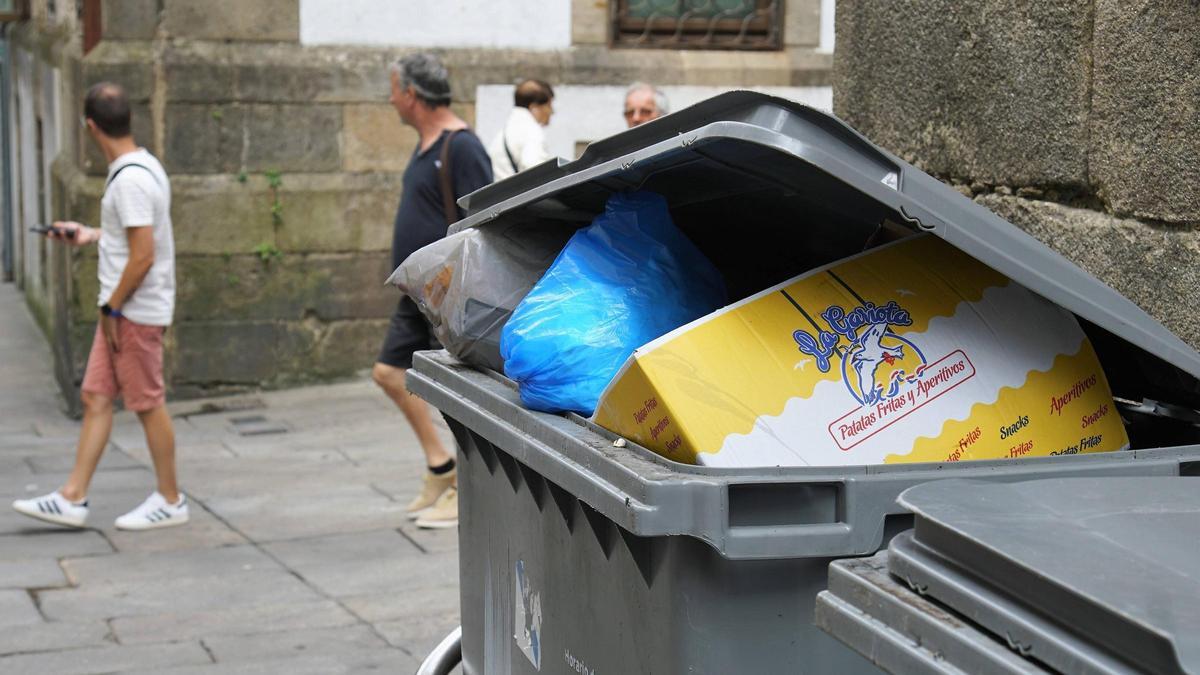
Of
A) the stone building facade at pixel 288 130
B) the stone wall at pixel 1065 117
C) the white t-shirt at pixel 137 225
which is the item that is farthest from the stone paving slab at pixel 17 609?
the stone building facade at pixel 288 130

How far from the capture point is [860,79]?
5172mm

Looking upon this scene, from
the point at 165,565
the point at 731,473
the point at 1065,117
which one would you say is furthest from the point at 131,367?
the point at 731,473

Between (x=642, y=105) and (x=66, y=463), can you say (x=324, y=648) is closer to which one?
(x=66, y=463)

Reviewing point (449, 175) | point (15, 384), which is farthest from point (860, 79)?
point (15, 384)

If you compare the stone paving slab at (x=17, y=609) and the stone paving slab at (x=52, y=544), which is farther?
the stone paving slab at (x=52, y=544)

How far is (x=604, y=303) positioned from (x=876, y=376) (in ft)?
1.88

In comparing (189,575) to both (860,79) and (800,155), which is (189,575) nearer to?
(860,79)

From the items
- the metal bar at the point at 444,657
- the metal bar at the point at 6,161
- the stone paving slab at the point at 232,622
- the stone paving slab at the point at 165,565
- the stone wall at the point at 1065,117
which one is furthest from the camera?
the metal bar at the point at 6,161

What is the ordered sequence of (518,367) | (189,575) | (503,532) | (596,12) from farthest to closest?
1. (596,12)
2. (189,575)
3. (503,532)
4. (518,367)

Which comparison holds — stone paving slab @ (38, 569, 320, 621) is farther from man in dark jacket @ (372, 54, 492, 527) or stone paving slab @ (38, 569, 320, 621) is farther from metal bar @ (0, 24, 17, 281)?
metal bar @ (0, 24, 17, 281)

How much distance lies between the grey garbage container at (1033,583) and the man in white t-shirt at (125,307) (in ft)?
16.6

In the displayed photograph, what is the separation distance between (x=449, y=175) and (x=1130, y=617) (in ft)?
17.3

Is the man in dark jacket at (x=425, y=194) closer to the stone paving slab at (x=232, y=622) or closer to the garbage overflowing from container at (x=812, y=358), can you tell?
the stone paving slab at (x=232, y=622)

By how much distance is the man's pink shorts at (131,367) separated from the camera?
677 cm
